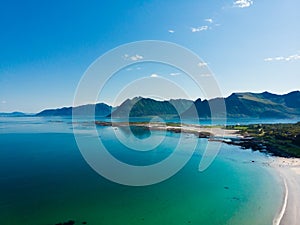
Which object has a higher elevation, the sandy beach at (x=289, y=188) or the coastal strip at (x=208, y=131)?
the coastal strip at (x=208, y=131)

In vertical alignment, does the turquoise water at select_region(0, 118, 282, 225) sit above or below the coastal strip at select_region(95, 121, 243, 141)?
below

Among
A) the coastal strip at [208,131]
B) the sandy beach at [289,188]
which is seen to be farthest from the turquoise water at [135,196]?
the coastal strip at [208,131]

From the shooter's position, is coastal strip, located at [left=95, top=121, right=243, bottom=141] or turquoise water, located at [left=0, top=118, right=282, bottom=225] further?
coastal strip, located at [left=95, top=121, right=243, bottom=141]

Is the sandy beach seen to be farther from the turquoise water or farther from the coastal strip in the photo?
the coastal strip

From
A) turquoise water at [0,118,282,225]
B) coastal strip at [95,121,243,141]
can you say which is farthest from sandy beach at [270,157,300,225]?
coastal strip at [95,121,243,141]

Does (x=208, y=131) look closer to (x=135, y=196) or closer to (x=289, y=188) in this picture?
(x=289, y=188)

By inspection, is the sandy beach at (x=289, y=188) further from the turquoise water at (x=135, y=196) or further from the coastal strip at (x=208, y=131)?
the coastal strip at (x=208, y=131)

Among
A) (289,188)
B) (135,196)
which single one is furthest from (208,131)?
(135,196)

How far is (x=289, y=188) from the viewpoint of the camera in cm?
2566

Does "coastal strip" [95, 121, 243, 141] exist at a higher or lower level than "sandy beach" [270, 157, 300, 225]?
higher

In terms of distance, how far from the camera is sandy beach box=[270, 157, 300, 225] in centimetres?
1841

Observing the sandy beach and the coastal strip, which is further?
the coastal strip

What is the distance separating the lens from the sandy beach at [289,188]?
60.4 ft

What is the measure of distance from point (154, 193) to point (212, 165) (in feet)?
54.2
